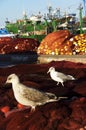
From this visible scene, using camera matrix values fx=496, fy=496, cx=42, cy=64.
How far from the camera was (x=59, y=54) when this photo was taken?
26141mm

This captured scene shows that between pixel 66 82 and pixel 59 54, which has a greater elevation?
pixel 66 82

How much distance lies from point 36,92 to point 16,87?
44cm

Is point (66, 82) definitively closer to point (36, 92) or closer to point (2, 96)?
point (2, 96)

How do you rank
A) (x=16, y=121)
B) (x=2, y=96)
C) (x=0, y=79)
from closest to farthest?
(x=16, y=121), (x=2, y=96), (x=0, y=79)

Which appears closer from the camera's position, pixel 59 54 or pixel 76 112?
pixel 76 112

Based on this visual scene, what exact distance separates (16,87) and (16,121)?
27.4 inches

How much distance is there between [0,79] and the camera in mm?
15430

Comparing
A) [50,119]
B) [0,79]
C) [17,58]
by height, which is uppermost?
[50,119]

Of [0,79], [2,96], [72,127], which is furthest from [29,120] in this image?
[0,79]

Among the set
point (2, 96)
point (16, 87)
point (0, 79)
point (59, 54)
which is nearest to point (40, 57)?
point (59, 54)

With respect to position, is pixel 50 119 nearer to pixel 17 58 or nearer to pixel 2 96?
pixel 2 96

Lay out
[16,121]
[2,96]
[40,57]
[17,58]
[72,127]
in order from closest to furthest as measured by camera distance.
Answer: [72,127]
[16,121]
[2,96]
[40,57]
[17,58]

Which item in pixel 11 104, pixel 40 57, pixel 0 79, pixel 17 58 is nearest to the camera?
pixel 11 104

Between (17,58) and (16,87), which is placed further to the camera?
(17,58)
